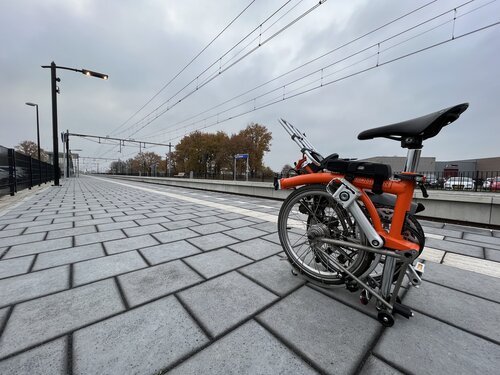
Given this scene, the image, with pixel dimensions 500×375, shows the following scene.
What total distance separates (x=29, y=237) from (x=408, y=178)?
431 cm

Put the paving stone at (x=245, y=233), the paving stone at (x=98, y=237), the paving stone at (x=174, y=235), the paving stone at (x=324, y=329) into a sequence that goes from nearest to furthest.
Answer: the paving stone at (x=324, y=329) → the paving stone at (x=98, y=237) → the paving stone at (x=174, y=235) → the paving stone at (x=245, y=233)

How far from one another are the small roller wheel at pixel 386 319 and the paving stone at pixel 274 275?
24.7 inches

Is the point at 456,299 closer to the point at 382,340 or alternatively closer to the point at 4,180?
A: the point at 382,340

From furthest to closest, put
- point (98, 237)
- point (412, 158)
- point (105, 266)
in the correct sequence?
point (98, 237), point (105, 266), point (412, 158)

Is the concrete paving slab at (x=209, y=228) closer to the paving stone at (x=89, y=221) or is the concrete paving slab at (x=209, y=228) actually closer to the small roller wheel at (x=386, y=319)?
the paving stone at (x=89, y=221)

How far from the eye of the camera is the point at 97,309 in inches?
55.4

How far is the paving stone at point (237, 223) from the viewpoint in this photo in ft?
12.4

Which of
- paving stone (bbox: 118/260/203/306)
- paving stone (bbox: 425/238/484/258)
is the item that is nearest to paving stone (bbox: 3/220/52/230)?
paving stone (bbox: 118/260/203/306)

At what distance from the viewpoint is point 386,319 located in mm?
1301

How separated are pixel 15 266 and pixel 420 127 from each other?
11.5ft

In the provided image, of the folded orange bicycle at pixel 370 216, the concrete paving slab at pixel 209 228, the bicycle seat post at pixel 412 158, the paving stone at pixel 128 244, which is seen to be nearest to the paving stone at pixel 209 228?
the concrete paving slab at pixel 209 228

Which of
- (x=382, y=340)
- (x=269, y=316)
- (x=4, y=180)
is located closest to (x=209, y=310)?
(x=269, y=316)

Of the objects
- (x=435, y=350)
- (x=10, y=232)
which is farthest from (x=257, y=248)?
(x=10, y=232)

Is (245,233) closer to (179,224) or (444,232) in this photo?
(179,224)
